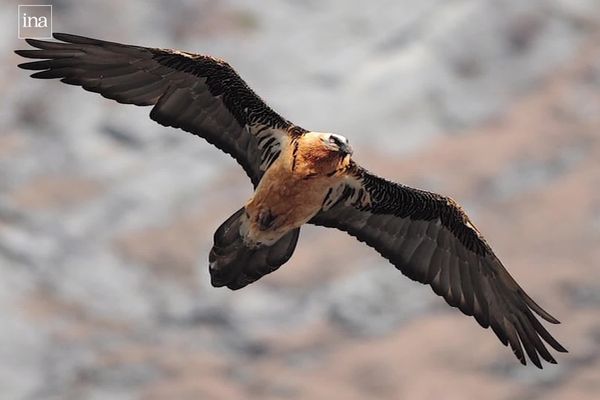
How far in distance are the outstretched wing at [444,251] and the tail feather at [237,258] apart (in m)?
0.98

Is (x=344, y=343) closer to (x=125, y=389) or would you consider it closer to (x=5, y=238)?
(x=125, y=389)

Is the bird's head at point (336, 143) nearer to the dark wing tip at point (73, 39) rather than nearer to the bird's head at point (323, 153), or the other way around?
the bird's head at point (323, 153)

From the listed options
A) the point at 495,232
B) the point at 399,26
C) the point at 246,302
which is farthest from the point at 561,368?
the point at 399,26

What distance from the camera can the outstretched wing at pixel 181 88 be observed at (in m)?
14.7

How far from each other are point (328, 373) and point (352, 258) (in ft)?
18.6

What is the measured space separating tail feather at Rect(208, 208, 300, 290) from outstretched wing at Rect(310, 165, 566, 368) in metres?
0.98

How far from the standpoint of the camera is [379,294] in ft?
171

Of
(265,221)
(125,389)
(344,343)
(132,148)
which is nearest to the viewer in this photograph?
(265,221)

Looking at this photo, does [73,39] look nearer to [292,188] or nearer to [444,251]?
[292,188]

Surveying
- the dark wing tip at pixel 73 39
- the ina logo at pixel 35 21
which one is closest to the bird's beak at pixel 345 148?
the dark wing tip at pixel 73 39

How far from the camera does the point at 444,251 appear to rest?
1664 cm

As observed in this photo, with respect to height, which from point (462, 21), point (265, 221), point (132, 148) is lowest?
point (265, 221)

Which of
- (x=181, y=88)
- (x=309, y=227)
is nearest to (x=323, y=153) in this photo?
(x=181, y=88)

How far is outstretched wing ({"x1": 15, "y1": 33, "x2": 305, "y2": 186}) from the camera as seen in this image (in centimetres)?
1469
